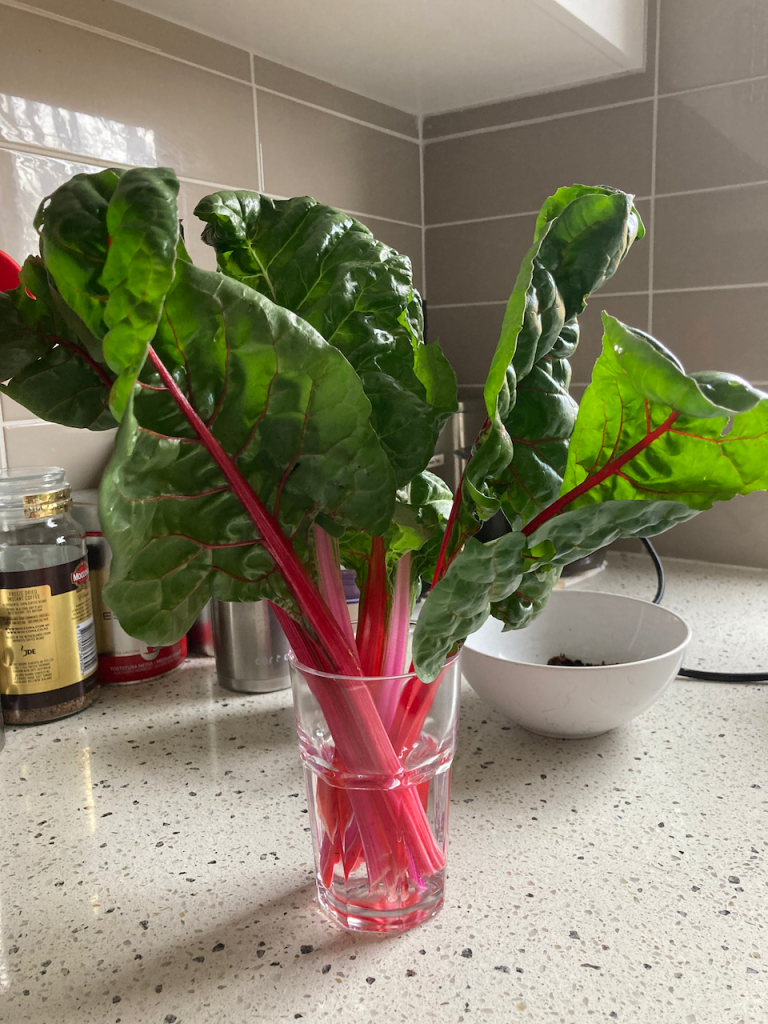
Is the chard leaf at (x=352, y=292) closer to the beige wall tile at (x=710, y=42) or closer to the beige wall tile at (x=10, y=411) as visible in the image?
the beige wall tile at (x=10, y=411)

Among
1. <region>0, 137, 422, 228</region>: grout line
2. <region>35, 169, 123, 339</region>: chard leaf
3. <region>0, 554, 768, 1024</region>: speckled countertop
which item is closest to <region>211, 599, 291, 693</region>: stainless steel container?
<region>0, 554, 768, 1024</region>: speckled countertop

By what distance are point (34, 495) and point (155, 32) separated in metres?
0.58

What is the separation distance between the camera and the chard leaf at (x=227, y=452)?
319 millimetres

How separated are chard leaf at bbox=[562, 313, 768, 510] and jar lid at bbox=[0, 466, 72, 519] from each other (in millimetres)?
472

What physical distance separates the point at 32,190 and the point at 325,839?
0.69 m

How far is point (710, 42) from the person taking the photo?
1.09 meters

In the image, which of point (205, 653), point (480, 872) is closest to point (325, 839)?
point (480, 872)

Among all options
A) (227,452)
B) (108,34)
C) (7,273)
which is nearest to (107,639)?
(7,273)

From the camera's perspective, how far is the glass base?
1.42 ft

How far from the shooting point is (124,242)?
281 millimetres

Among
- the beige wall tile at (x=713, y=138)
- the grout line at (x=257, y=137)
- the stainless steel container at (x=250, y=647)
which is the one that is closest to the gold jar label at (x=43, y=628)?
the stainless steel container at (x=250, y=647)

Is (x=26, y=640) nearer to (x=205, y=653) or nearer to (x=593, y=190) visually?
(x=205, y=653)

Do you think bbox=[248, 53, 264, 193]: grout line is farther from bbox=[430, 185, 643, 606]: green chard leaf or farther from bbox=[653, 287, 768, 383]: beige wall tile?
bbox=[430, 185, 643, 606]: green chard leaf

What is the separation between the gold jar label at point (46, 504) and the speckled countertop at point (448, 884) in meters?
0.18
